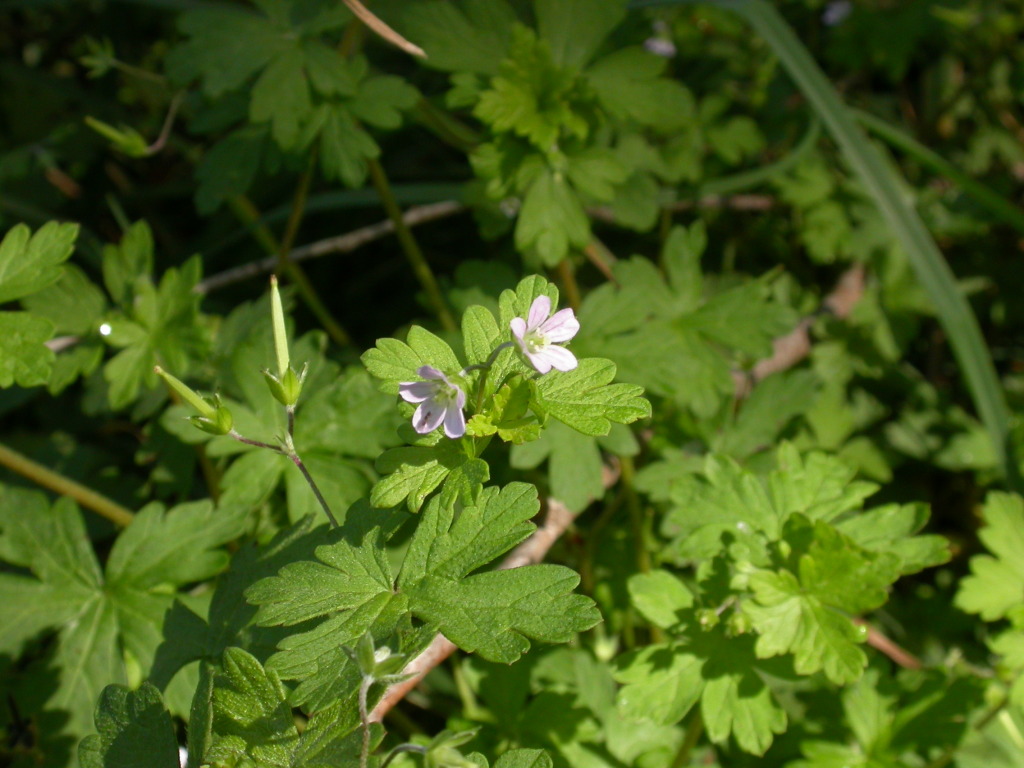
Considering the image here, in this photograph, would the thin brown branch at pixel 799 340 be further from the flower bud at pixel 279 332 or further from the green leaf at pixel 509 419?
the flower bud at pixel 279 332

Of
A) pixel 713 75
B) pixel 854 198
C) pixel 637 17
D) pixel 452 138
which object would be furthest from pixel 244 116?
pixel 854 198

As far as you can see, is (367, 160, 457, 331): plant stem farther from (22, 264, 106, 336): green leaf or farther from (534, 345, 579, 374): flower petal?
(534, 345, 579, 374): flower petal

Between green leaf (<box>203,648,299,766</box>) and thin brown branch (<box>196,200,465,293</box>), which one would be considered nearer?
green leaf (<box>203,648,299,766</box>)

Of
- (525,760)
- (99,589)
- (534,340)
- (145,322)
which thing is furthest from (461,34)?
(525,760)

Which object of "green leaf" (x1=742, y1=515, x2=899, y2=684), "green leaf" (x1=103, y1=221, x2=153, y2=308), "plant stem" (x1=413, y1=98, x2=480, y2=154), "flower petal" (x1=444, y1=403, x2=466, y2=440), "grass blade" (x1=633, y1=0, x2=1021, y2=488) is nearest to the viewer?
"flower petal" (x1=444, y1=403, x2=466, y2=440)

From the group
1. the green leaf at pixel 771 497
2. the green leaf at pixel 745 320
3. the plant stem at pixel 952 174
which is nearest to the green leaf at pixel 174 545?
the green leaf at pixel 771 497

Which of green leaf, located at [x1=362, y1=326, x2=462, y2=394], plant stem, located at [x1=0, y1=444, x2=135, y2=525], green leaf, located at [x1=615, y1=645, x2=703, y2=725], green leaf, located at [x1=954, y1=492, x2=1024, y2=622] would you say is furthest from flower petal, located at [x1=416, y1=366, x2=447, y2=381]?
green leaf, located at [x1=954, y1=492, x2=1024, y2=622]

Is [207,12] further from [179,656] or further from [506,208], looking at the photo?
[179,656]
